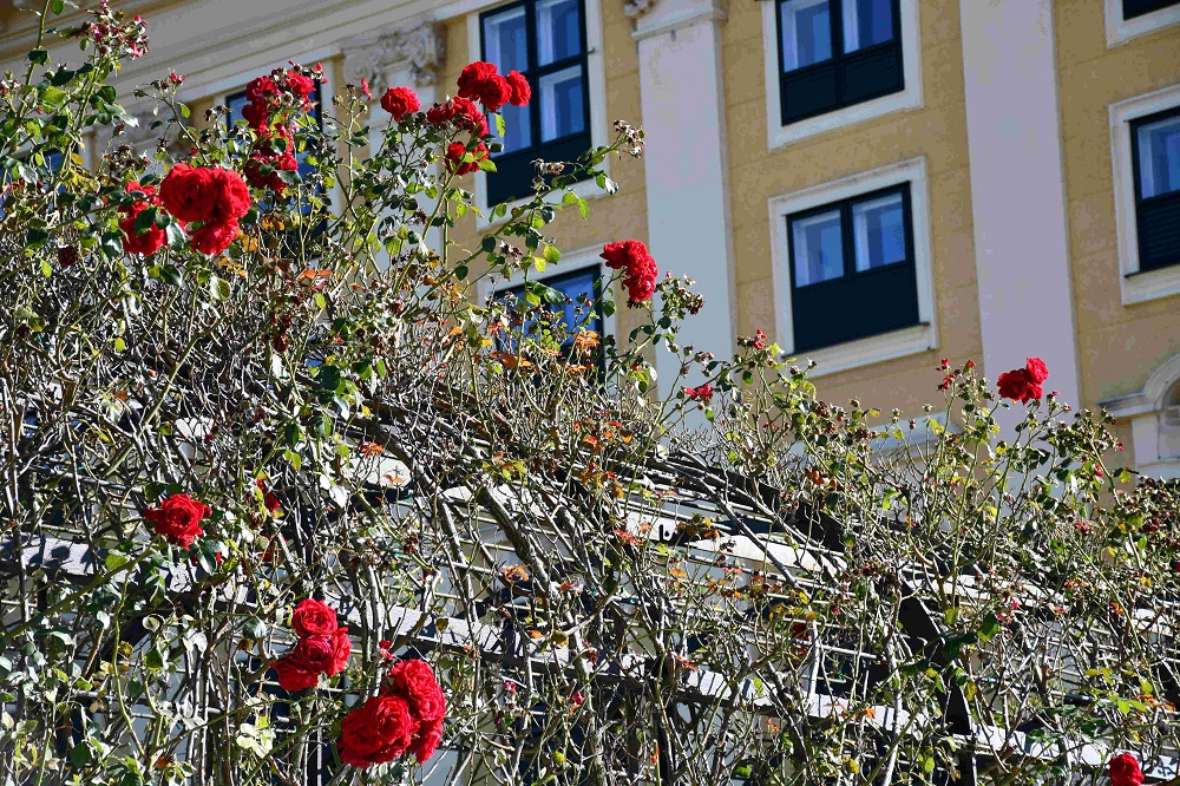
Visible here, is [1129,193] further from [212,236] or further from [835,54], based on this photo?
[212,236]

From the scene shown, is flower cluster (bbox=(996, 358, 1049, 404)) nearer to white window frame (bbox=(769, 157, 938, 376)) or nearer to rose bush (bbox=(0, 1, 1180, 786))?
rose bush (bbox=(0, 1, 1180, 786))

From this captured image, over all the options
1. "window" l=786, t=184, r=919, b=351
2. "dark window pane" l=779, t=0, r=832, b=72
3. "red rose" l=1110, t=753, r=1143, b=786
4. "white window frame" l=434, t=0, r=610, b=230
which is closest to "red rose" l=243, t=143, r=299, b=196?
"red rose" l=1110, t=753, r=1143, b=786

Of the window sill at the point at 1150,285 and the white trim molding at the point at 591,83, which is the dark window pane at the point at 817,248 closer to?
the white trim molding at the point at 591,83

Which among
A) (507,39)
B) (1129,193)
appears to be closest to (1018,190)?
(1129,193)

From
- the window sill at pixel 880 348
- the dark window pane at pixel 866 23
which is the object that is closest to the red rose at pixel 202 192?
the window sill at pixel 880 348

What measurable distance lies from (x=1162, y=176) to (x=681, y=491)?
12.4 metres

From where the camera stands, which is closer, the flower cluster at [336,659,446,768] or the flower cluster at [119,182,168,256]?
the flower cluster at [336,659,446,768]

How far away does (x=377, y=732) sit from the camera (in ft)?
16.6

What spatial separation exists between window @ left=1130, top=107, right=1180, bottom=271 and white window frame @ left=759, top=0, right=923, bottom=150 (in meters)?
2.26

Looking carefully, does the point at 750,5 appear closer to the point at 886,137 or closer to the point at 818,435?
the point at 886,137

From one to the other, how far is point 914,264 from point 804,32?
9.00 ft

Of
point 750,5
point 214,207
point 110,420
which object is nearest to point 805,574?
point 110,420

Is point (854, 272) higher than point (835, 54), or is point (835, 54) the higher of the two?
point (835, 54)

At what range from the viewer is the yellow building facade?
64.9 ft
